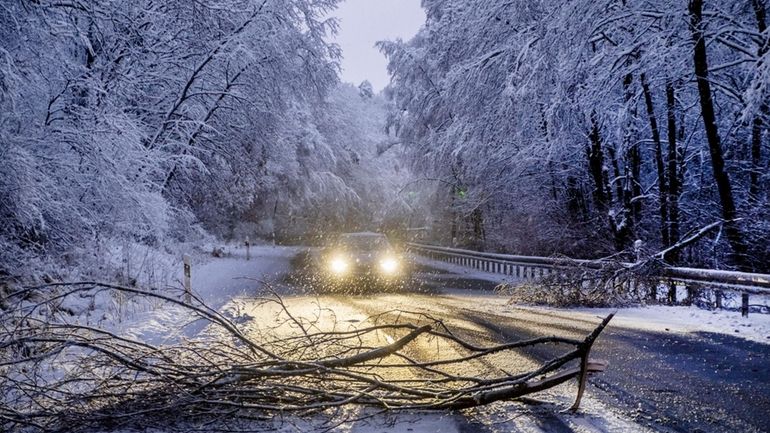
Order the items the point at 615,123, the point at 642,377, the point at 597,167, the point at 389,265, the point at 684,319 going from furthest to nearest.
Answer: the point at 597,167 < the point at 389,265 < the point at 615,123 < the point at 684,319 < the point at 642,377

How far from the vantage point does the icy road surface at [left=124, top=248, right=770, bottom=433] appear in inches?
188

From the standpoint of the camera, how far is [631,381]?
6285 millimetres

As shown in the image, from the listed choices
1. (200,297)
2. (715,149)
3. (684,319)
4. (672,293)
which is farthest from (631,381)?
(200,297)

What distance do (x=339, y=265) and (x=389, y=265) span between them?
1698mm

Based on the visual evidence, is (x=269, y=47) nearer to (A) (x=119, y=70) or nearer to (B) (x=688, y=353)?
(A) (x=119, y=70)

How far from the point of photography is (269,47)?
737 inches

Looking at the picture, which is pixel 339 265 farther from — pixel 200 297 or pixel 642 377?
pixel 642 377

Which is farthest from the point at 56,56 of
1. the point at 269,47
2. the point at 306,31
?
the point at 306,31

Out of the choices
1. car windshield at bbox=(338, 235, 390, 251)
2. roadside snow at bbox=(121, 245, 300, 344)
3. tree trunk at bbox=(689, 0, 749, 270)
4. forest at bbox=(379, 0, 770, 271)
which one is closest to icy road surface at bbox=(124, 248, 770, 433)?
roadside snow at bbox=(121, 245, 300, 344)

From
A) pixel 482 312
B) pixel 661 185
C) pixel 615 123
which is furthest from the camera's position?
pixel 661 185

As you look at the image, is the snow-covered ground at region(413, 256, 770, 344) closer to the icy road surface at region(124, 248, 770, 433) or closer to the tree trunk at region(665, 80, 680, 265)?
the icy road surface at region(124, 248, 770, 433)

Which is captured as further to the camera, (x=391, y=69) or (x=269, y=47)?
(x=391, y=69)

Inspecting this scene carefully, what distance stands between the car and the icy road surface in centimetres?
317

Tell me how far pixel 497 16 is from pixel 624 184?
7187mm
